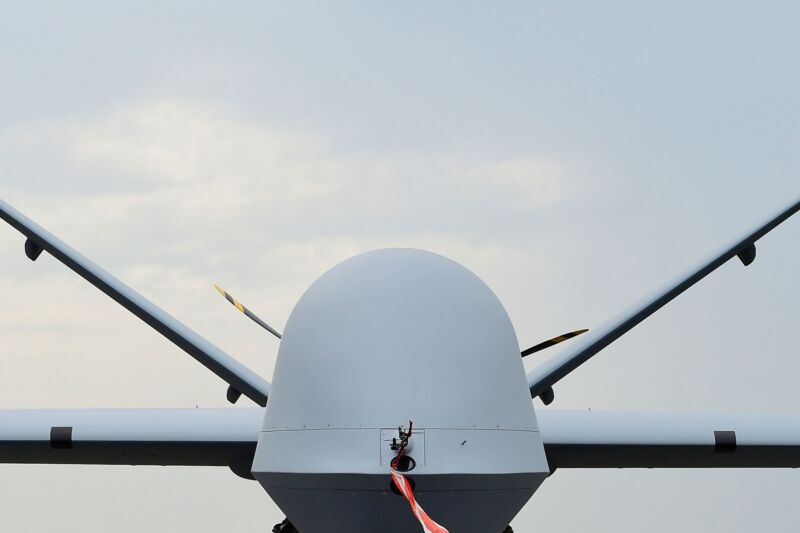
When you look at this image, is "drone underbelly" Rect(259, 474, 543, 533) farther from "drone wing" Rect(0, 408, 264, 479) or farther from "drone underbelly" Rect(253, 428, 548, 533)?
"drone wing" Rect(0, 408, 264, 479)

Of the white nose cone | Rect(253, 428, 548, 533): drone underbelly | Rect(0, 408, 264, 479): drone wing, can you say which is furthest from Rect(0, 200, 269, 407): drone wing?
Rect(253, 428, 548, 533): drone underbelly

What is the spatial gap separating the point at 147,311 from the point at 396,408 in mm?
5067

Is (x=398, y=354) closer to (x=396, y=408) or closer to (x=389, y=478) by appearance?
(x=396, y=408)

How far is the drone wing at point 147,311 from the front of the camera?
11352 millimetres

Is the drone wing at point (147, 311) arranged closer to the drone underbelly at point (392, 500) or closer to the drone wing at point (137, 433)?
the drone wing at point (137, 433)

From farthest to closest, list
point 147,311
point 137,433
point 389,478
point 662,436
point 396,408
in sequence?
point 662,436 < point 137,433 < point 147,311 < point 396,408 < point 389,478

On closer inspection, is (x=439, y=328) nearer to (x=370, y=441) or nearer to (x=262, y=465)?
(x=370, y=441)

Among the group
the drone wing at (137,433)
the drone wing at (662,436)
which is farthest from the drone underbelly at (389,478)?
the drone wing at (662,436)

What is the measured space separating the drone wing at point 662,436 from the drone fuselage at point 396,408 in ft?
12.3

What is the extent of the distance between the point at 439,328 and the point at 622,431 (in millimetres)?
4848

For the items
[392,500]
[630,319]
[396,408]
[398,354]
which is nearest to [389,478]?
[392,500]

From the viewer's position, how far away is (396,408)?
7309 mm

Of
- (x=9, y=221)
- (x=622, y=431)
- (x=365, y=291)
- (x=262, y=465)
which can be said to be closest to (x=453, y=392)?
(x=365, y=291)

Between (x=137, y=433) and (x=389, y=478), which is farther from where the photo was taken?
(x=137, y=433)
